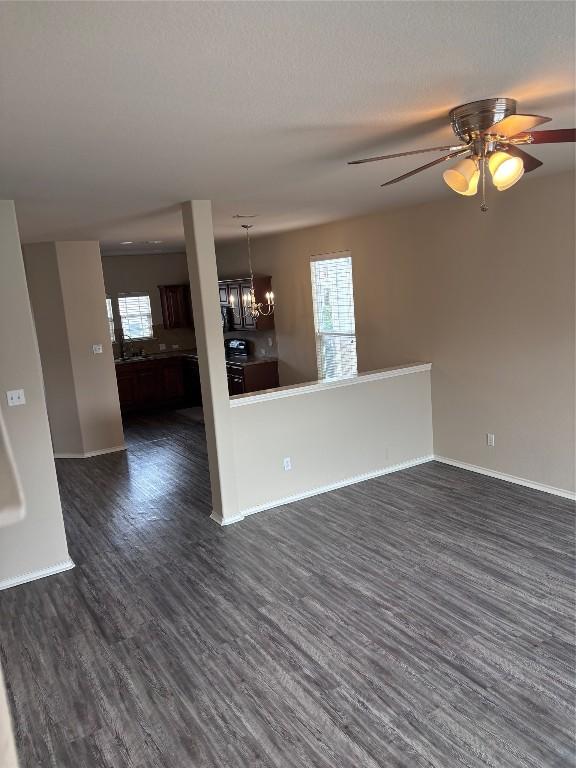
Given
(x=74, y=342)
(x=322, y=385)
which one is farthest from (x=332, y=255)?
(x=74, y=342)

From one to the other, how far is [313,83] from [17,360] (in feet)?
9.39

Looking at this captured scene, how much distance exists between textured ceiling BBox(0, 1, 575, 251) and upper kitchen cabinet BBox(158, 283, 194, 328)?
6106 mm

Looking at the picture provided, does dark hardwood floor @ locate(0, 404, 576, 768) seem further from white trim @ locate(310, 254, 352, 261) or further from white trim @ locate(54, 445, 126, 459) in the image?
white trim @ locate(310, 254, 352, 261)

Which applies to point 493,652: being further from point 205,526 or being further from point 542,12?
point 542,12

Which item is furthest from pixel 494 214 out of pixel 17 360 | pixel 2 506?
pixel 2 506

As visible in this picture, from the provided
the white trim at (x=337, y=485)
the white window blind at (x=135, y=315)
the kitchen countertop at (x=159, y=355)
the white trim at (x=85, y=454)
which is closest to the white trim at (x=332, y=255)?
the white trim at (x=337, y=485)

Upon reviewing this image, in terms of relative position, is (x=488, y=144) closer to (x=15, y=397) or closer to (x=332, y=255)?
(x=15, y=397)

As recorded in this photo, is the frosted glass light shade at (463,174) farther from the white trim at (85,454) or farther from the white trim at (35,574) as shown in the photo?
the white trim at (85,454)

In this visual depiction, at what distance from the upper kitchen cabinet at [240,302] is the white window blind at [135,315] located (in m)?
1.57

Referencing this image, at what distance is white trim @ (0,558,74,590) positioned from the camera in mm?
4035

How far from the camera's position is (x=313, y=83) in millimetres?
2049

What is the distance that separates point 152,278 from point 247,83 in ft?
26.8

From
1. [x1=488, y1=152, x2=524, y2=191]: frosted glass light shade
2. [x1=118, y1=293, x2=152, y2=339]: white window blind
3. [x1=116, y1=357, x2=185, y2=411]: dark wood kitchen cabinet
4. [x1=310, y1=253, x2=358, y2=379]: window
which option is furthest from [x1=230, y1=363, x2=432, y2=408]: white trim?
[x1=118, y1=293, x2=152, y2=339]: white window blind

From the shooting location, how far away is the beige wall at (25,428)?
153 inches
